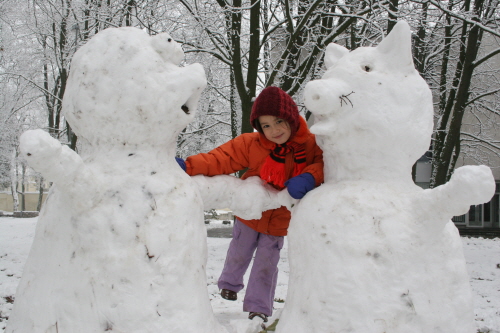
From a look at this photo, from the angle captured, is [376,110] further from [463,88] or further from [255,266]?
[463,88]

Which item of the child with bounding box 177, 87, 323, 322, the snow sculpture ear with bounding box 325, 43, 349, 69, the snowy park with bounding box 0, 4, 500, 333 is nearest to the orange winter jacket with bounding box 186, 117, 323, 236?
the child with bounding box 177, 87, 323, 322

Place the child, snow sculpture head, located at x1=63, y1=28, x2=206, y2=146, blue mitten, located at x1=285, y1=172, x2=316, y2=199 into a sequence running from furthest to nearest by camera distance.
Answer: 1. the child
2. blue mitten, located at x1=285, y1=172, x2=316, y2=199
3. snow sculpture head, located at x1=63, y1=28, x2=206, y2=146

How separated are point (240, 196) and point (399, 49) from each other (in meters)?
1.14

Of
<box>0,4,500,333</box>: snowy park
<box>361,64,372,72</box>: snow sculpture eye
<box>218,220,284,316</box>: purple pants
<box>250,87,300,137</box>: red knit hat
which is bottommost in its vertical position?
<box>218,220,284,316</box>: purple pants

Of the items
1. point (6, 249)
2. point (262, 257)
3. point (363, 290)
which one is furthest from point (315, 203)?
point (6, 249)

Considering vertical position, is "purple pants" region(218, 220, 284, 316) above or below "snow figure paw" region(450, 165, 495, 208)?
below

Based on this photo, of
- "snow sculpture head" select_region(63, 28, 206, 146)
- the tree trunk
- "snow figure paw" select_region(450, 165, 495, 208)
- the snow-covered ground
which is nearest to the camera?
"snow figure paw" select_region(450, 165, 495, 208)

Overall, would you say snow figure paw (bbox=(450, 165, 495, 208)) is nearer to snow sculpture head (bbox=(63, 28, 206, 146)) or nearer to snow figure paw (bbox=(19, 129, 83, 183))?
snow sculpture head (bbox=(63, 28, 206, 146))

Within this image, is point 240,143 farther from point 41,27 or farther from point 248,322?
point 41,27

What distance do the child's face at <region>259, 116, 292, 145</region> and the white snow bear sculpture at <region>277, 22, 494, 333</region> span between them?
0.46 meters

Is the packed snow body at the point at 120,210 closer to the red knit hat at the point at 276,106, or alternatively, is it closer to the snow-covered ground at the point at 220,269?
the red knit hat at the point at 276,106

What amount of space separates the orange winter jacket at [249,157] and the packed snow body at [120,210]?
1.37 ft

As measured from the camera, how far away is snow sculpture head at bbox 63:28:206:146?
1892mm

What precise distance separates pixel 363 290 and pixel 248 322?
3.22 ft
